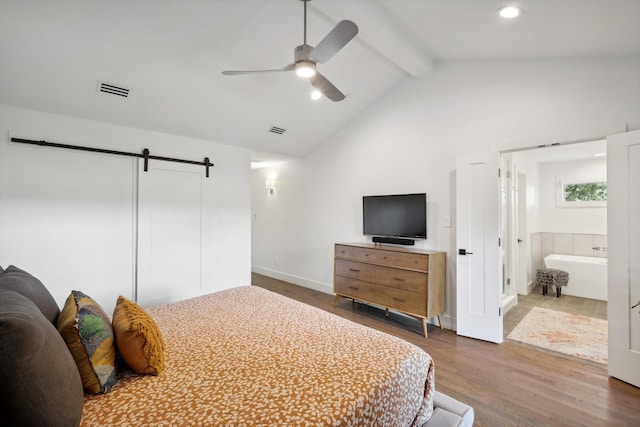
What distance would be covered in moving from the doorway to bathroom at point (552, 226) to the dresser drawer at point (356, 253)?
6.03ft

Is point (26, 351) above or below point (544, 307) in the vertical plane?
above

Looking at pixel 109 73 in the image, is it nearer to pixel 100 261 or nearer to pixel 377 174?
pixel 100 261

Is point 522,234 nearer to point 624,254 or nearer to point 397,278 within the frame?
point 624,254

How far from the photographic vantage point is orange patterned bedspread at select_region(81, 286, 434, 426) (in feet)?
3.58

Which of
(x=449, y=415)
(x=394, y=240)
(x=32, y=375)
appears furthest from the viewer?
(x=394, y=240)

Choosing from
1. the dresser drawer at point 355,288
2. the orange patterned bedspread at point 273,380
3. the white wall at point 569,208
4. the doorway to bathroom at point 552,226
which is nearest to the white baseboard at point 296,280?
the dresser drawer at point 355,288

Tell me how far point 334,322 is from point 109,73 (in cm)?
310

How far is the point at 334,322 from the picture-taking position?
77.5 inches

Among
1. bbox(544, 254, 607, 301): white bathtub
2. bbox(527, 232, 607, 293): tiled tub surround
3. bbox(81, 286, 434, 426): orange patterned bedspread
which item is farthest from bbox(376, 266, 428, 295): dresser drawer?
bbox(544, 254, 607, 301): white bathtub

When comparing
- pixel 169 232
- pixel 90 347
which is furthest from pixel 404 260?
pixel 169 232

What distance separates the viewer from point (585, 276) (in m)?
4.60

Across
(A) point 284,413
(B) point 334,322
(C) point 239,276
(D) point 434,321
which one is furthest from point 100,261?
(D) point 434,321

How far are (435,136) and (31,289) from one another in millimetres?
3882

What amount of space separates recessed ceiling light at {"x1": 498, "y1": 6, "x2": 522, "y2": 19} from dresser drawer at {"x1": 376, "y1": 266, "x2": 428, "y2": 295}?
2430mm
